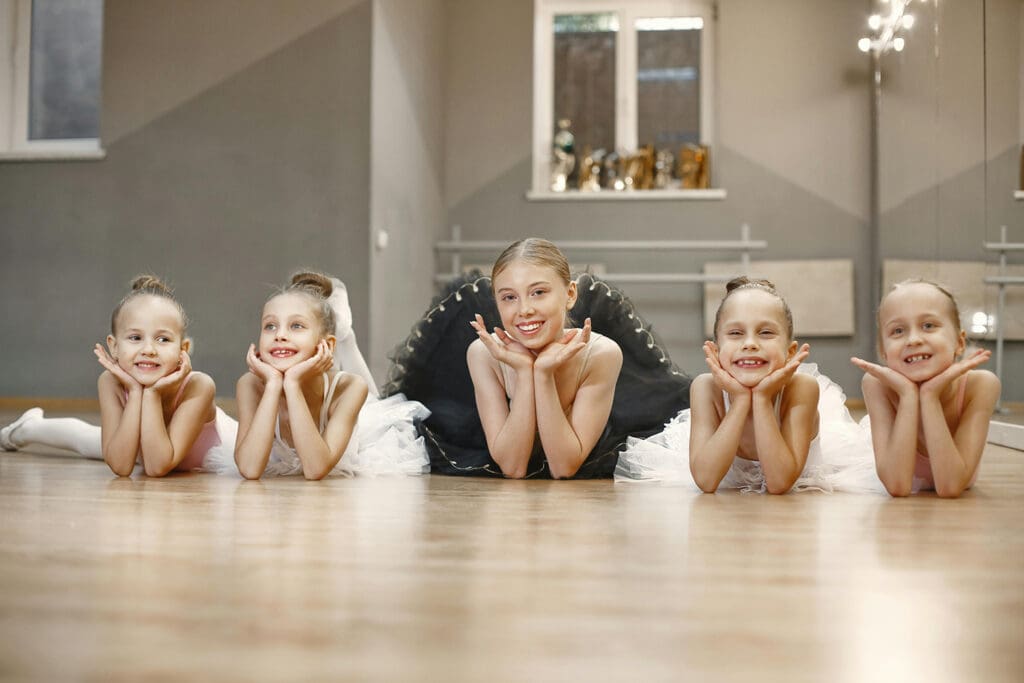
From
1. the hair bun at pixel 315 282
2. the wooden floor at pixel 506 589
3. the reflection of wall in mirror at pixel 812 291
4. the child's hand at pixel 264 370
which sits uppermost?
the reflection of wall in mirror at pixel 812 291

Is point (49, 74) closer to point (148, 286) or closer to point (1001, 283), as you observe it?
point (148, 286)

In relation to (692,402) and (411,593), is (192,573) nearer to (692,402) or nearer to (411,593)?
(411,593)

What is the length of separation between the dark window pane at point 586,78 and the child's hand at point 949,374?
4.34m

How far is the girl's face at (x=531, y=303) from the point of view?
6.00ft

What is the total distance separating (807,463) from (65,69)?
4209 mm

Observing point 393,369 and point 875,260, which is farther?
point 875,260

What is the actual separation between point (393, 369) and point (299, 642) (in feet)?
5.64

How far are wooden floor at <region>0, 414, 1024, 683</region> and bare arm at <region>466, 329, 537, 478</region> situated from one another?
0.28 meters

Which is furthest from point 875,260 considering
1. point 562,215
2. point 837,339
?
point 562,215

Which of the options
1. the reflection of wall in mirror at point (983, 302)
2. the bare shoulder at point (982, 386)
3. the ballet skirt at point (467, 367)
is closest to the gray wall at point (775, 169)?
the reflection of wall in mirror at point (983, 302)

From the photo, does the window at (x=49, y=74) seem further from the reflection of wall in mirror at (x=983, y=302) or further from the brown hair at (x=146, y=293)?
the reflection of wall in mirror at (x=983, y=302)

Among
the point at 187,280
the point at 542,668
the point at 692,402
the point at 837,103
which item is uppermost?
the point at 837,103

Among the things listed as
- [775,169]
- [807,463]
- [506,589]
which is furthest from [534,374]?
[775,169]

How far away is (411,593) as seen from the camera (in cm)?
91
